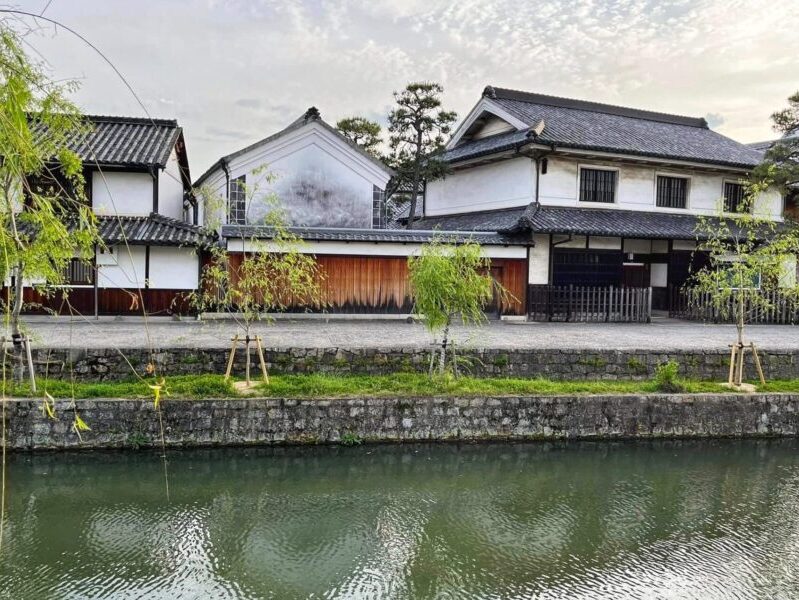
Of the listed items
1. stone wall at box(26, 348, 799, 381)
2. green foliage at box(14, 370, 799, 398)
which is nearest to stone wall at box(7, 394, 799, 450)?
green foliage at box(14, 370, 799, 398)

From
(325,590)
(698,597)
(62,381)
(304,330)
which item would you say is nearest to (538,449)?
(698,597)

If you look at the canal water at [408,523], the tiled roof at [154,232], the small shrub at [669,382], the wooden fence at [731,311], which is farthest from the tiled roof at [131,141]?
the wooden fence at [731,311]

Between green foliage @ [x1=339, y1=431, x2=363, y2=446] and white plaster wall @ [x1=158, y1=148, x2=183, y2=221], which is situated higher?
white plaster wall @ [x1=158, y1=148, x2=183, y2=221]

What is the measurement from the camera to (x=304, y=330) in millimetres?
17172

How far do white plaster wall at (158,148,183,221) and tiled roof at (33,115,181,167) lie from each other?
0.65 m

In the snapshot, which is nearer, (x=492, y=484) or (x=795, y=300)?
(x=492, y=484)

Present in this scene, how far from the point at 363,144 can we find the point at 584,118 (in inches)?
438

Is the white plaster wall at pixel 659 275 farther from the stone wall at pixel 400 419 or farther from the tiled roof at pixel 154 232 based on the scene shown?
the tiled roof at pixel 154 232

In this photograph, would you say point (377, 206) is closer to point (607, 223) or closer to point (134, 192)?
point (134, 192)

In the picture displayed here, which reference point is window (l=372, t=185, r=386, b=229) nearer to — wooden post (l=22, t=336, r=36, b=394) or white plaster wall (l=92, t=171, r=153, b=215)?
white plaster wall (l=92, t=171, r=153, b=215)

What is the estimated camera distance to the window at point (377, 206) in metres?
23.2

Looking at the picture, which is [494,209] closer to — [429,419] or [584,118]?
[584,118]

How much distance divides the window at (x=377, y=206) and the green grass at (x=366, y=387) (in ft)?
37.3

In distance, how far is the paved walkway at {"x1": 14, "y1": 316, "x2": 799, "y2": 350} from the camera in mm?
14188
